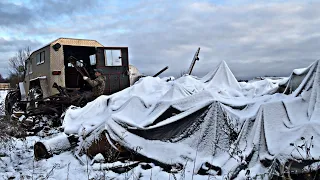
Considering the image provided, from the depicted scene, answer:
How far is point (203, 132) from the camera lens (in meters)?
5.50

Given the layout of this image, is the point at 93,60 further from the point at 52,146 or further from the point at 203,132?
the point at 203,132

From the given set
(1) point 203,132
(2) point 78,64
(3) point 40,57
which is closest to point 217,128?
(1) point 203,132

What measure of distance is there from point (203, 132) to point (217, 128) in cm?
26

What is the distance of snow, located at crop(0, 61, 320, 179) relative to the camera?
462 centimetres

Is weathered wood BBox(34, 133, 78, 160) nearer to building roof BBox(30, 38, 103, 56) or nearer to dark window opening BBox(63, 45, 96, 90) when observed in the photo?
dark window opening BBox(63, 45, 96, 90)

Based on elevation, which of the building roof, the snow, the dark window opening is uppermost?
the building roof

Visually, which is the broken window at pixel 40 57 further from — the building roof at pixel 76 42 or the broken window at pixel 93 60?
the broken window at pixel 93 60

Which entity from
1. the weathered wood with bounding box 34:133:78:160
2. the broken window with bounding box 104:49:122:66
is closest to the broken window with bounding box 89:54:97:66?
the broken window with bounding box 104:49:122:66

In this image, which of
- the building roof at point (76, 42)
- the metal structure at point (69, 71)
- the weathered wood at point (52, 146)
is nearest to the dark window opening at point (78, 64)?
→ the metal structure at point (69, 71)

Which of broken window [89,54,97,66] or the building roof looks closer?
broken window [89,54,97,66]

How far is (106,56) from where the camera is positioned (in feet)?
38.5

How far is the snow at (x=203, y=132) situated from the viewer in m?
4.62

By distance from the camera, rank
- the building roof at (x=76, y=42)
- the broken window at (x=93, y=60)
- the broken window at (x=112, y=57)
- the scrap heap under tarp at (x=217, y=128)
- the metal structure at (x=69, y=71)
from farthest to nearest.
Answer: the building roof at (x=76, y=42)
the broken window at (x=93, y=60)
the broken window at (x=112, y=57)
the metal structure at (x=69, y=71)
the scrap heap under tarp at (x=217, y=128)

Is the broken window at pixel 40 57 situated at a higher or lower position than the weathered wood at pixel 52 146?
higher
